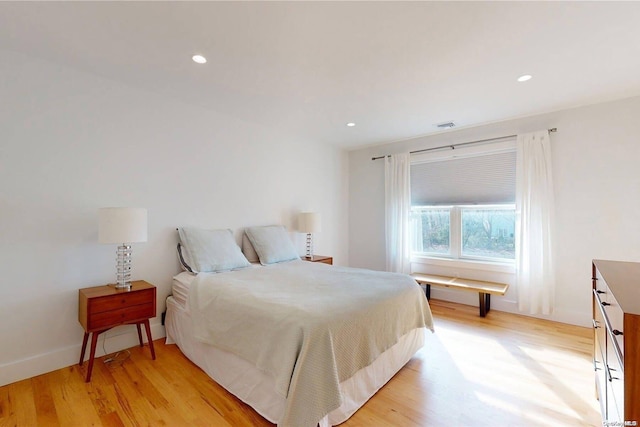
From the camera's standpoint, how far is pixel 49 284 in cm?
222

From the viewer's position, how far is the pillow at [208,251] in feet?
9.02

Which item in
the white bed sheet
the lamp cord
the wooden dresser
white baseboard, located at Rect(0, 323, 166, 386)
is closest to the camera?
the wooden dresser

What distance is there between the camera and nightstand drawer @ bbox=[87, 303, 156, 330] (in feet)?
6.84

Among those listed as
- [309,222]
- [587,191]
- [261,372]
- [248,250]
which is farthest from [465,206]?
[261,372]

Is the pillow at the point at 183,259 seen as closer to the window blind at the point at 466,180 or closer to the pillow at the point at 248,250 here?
the pillow at the point at 248,250

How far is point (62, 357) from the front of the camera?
7.42ft

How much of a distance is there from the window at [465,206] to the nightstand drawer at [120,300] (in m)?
3.59

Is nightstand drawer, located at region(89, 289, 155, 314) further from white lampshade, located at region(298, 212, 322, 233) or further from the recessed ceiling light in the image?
white lampshade, located at region(298, 212, 322, 233)

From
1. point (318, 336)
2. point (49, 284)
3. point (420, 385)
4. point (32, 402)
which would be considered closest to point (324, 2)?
point (318, 336)

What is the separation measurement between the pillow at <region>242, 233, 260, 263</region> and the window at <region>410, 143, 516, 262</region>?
96.6 inches

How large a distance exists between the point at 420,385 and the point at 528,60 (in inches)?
103

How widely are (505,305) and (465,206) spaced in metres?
1.38

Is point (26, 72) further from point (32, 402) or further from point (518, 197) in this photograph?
point (518, 197)

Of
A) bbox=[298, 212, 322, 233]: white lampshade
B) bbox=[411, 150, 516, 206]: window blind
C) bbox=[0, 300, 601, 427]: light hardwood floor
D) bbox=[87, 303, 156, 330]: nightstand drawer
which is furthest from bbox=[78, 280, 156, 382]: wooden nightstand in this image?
bbox=[411, 150, 516, 206]: window blind
